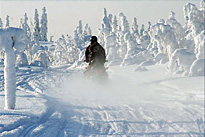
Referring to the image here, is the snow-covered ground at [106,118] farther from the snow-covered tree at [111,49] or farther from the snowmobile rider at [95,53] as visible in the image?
the snow-covered tree at [111,49]

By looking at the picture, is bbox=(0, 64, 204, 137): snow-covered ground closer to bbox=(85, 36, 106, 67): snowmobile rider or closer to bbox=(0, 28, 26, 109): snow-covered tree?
bbox=(0, 28, 26, 109): snow-covered tree

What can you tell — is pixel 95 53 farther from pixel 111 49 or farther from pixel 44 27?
pixel 44 27

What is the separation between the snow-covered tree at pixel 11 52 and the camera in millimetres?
5199

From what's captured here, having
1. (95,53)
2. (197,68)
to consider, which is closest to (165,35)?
(197,68)

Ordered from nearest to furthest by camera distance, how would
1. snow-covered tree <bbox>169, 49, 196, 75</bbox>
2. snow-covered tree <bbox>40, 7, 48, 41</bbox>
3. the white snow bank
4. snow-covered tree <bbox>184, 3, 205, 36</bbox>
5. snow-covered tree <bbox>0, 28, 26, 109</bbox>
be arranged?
snow-covered tree <bbox>0, 28, 26, 109</bbox>
the white snow bank
snow-covered tree <bbox>169, 49, 196, 75</bbox>
snow-covered tree <bbox>184, 3, 205, 36</bbox>
snow-covered tree <bbox>40, 7, 48, 41</bbox>

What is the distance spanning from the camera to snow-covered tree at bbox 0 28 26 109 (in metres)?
5.20

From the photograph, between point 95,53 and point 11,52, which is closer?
point 11,52

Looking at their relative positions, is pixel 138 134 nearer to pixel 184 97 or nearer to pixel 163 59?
pixel 184 97

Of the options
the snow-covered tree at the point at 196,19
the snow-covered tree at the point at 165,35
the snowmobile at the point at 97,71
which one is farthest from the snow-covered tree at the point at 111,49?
the snowmobile at the point at 97,71

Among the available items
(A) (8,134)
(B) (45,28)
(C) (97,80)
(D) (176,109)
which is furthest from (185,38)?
(B) (45,28)

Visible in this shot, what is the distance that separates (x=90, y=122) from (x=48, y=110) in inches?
50.4

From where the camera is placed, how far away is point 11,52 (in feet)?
17.6

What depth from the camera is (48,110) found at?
5344mm

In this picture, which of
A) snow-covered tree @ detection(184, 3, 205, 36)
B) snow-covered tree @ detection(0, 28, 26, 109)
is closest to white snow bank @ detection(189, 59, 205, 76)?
snow-covered tree @ detection(0, 28, 26, 109)
